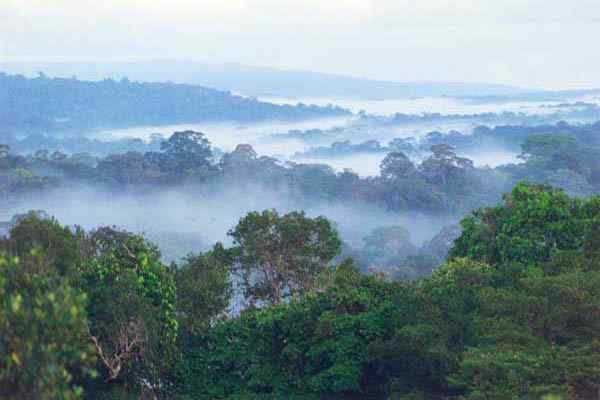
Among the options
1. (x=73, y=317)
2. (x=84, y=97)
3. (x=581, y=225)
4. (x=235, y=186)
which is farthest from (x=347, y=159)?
(x=73, y=317)

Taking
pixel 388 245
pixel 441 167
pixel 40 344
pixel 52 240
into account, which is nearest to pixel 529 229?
pixel 52 240

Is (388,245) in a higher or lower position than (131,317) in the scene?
lower

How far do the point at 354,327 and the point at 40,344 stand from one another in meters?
9.58

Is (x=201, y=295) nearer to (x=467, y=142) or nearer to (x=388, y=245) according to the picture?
(x=388, y=245)

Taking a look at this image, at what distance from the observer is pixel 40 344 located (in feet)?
27.2

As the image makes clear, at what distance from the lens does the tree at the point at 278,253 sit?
23.2m

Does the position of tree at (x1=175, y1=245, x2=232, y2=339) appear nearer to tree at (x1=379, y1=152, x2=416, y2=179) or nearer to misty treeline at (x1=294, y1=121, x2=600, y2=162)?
tree at (x1=379, y1=152, x2=416, y2=179)

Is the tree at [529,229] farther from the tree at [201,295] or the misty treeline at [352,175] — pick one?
the misty treeline at [352,175]

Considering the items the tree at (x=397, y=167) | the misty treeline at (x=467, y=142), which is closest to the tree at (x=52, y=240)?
the tree at (x=397, y=167)

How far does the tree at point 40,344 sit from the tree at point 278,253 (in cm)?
1453

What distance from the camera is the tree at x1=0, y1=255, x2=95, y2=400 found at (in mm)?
8180

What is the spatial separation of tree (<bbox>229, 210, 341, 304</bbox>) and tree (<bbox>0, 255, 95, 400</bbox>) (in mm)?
14534

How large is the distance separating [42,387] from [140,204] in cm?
7707

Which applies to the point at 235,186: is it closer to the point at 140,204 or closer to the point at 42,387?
the point at 140,204
